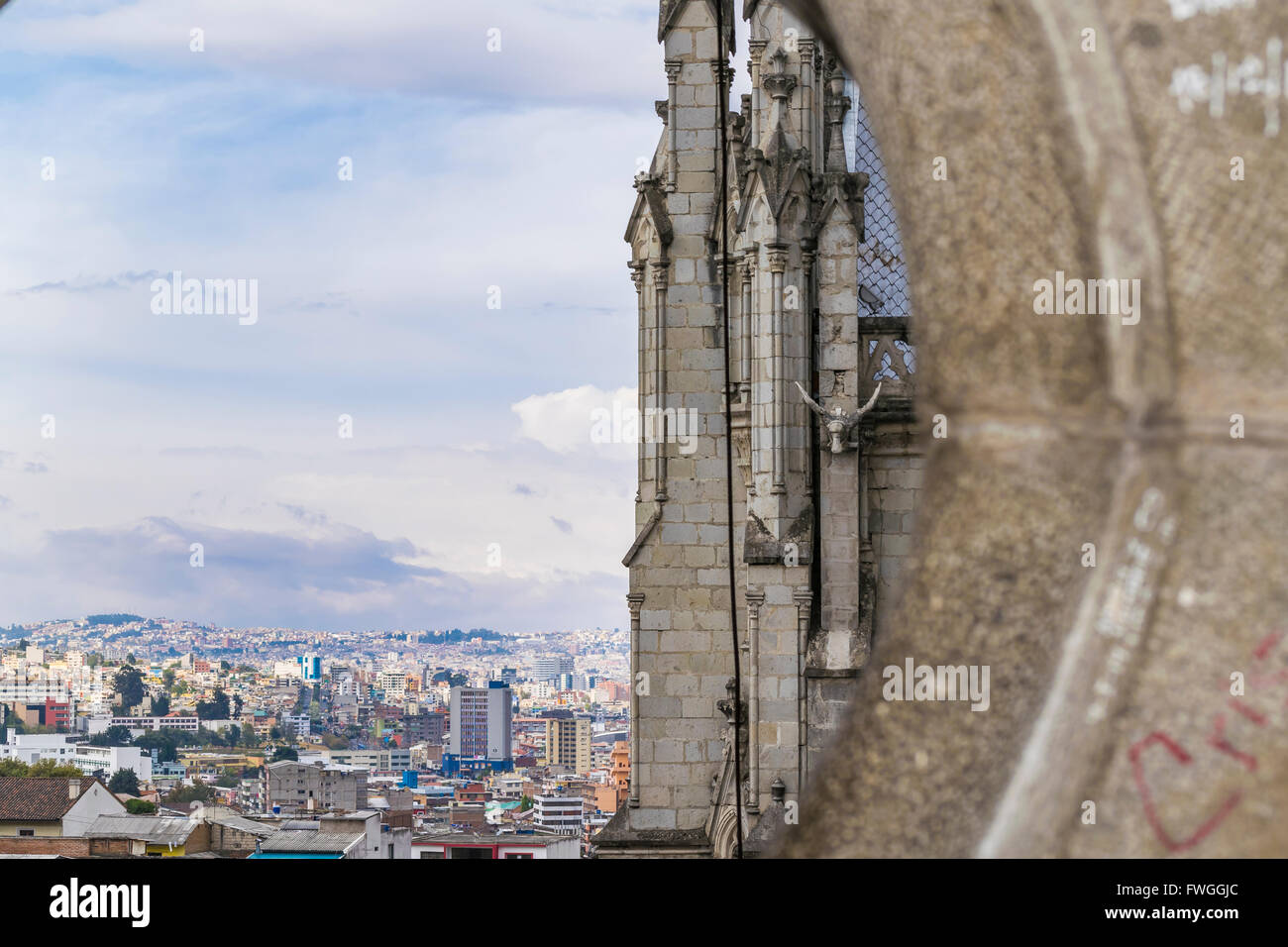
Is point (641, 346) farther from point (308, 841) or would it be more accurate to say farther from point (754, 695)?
point (308, 841)

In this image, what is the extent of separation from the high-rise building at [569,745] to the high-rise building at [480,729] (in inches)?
117

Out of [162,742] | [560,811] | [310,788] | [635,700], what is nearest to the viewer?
[635,700]

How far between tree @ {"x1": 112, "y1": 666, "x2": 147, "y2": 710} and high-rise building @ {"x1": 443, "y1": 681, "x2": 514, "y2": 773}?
1861cm

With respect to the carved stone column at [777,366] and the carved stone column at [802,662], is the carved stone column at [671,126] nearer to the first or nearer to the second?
the carved stone column at [777,366]

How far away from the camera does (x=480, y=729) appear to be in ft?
375

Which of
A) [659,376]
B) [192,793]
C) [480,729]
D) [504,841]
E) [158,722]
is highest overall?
[659,376]

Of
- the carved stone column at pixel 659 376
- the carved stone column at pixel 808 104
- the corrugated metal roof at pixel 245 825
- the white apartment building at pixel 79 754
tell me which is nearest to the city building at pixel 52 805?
the corrugated metal roof at pixel 245 825

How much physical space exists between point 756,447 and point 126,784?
79850mm

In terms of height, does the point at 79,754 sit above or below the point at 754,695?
below

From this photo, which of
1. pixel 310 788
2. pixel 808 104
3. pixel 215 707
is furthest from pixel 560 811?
pixel 808 104

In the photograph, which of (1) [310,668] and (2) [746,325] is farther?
(1) [310,668]
